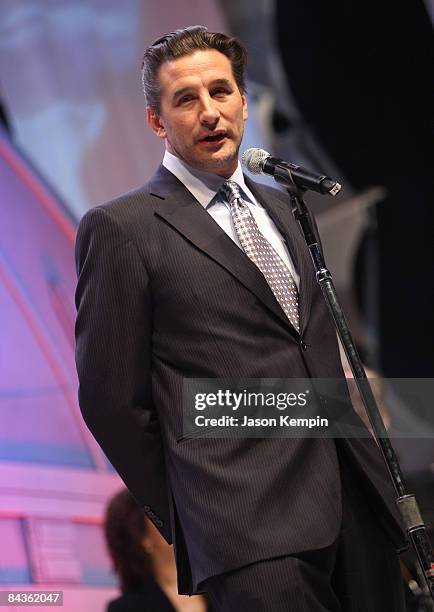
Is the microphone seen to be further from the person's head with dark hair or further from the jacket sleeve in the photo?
the jacket sleeve

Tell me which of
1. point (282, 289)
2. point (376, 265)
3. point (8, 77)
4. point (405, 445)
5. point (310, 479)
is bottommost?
point (405, 445)

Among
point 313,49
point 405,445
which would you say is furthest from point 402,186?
point 405,445

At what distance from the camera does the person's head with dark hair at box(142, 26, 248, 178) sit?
1.94 meters

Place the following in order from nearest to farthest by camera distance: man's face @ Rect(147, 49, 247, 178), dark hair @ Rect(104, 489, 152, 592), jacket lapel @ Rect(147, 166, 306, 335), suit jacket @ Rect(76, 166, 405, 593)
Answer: suit jacket @ Rect(76, 166, 405, 593) → jacket lapel @ Rect(147, 166, 306, 335) → man's face @ Rect(147, 49, 247, 178) → dark hair @ Rect(104, 489, 152, 592)

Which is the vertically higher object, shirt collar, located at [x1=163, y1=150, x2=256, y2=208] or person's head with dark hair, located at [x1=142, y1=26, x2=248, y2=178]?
person's head with dark hair, located at [x1=142, y1=26, x2=248, y2=178]

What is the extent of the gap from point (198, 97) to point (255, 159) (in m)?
0.19

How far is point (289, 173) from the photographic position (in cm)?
176

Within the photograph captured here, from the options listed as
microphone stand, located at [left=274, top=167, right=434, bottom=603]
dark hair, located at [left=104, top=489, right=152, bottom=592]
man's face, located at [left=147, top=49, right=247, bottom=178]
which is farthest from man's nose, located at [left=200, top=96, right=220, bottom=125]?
dark hair, located at [left=104, top=489, right=152, bottom=592]

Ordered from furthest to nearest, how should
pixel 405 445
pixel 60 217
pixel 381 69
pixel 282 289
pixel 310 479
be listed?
pixel 381 69
pixel 405 445
pixel 60 217
pixel 282 289
pixel 310 479

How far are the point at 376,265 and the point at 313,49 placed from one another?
1.08 meters

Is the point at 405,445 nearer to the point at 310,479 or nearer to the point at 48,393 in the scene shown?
the point at 48,393

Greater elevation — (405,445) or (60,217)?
(60,217)

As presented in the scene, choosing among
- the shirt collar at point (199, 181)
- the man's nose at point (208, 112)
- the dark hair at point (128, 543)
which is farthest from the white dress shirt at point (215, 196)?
the dark hair at point (128, 543)

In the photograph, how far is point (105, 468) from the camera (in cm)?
343
